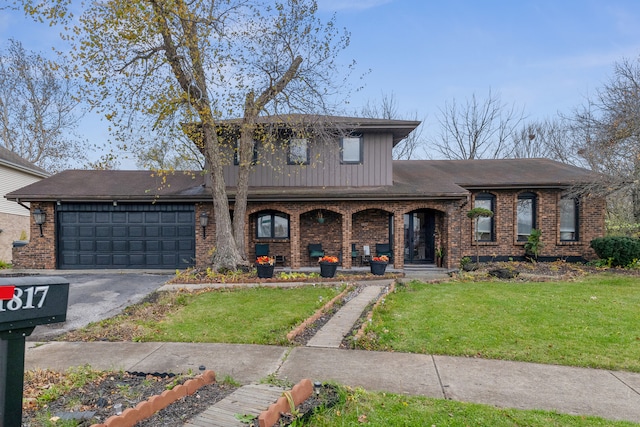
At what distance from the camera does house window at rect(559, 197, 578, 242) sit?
13.9 meters

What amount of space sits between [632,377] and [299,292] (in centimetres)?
610

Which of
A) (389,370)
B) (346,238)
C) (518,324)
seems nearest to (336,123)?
(346,238)

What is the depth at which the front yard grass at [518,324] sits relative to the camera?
4883 millimetres

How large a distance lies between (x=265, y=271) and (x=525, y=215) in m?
9.96

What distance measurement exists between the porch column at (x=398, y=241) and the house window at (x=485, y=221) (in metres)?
3.40

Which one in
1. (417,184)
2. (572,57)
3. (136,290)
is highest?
(572,57)

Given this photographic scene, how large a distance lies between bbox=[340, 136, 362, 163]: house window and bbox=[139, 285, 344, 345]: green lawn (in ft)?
18.5

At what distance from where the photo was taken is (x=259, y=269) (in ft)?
34.3

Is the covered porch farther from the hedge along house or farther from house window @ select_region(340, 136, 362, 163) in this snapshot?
house window @ select_region(340, 136, 362, 163)

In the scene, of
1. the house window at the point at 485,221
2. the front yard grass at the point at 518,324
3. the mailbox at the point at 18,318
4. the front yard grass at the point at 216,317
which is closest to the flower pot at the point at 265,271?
the front yard grass at the point at 216,317

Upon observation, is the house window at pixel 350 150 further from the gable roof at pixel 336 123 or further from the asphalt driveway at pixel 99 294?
the asphalt driveway at pixel 99 294

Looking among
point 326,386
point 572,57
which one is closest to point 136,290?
point 326,386

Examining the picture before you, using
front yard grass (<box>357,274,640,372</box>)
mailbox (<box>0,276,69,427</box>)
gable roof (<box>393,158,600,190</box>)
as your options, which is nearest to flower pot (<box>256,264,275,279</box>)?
front yard grass (<box>357,274,640,372</box>)

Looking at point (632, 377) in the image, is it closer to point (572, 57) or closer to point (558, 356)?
point (558, 356)
